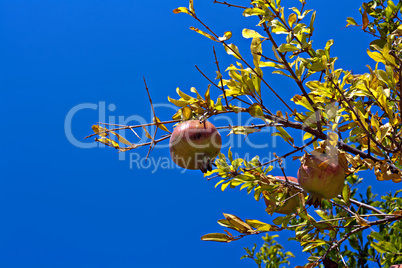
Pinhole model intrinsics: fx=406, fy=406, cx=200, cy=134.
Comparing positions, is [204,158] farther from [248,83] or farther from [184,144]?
[248,83]

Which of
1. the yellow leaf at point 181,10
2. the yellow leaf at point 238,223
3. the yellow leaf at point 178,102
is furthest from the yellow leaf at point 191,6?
the yellow leaf at point 238,223

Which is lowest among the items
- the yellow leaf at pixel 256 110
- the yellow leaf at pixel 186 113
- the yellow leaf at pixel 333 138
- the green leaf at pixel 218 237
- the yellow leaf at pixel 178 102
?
the green leaf at pixel 218 237

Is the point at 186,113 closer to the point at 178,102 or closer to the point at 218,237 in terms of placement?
the point at 178,102

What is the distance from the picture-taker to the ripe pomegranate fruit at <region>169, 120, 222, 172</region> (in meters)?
2.05

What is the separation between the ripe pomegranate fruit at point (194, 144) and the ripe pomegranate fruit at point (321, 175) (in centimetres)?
47

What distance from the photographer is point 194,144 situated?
2.07m

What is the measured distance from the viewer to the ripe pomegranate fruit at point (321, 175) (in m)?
2.03

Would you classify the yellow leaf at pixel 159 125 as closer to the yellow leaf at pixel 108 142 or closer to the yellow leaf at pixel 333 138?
the yellow leaf at pixel 108 142

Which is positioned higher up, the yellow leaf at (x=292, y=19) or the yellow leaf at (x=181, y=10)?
the yellow leaf at (x=181, y=10)

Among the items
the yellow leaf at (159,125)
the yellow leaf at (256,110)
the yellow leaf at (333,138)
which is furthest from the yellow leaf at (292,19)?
the yellow leaf at (159,125)

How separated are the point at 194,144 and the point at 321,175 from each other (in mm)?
655

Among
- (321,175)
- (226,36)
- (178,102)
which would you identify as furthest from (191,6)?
(321,175)

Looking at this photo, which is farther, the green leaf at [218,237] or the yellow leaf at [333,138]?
the green leaf at [218,237]

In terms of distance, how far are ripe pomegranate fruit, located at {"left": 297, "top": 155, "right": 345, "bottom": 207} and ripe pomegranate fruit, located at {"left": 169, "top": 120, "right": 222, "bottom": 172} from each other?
466 millimetres
